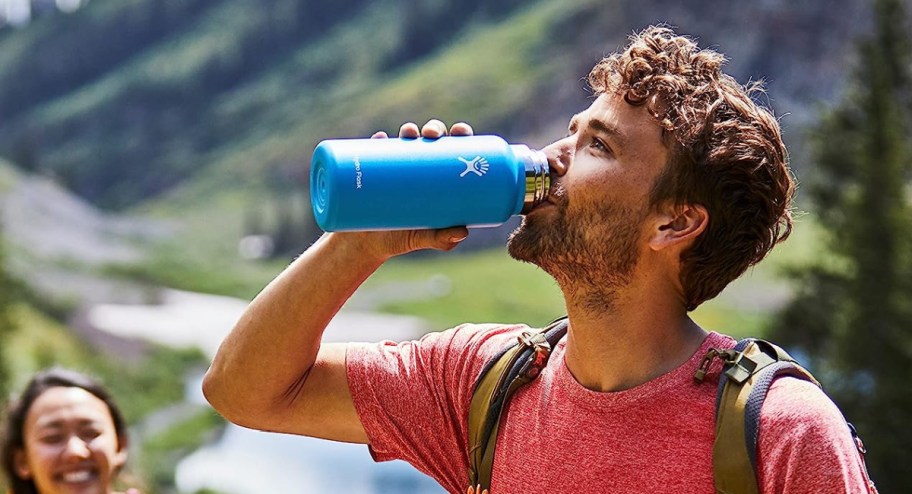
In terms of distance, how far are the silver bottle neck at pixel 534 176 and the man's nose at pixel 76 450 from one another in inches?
107

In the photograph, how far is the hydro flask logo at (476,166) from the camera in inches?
133

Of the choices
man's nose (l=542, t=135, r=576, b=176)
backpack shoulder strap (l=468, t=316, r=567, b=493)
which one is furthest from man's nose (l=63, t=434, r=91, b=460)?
man's nose (l=542, t=135, r=576, b=176)

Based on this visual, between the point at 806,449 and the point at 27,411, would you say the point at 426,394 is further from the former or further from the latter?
the point at 27,411

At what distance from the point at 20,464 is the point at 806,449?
3712mm

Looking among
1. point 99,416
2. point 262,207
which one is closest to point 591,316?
point 99,416

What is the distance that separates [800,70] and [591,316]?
74.3 meters

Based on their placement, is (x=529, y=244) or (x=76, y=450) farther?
(x=76, y=450)

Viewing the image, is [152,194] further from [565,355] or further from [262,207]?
[565,355]

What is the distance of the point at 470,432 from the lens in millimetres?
3662

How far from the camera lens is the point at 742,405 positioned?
10.2 feet

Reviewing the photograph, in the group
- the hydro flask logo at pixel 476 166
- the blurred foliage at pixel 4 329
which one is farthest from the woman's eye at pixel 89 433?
the blurred foliage at pixel 4 329

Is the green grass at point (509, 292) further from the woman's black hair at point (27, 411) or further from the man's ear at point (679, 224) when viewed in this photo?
the man's ear at point (679, 224)

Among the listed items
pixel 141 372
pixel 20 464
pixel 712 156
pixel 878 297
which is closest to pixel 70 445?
pixel 20 464

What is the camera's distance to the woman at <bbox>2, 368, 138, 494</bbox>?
217 inches
